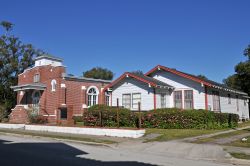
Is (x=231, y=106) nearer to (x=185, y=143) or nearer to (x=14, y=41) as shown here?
(x=185, y=143)

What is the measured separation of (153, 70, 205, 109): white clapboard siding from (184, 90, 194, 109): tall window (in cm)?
29

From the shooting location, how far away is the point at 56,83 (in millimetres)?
34500

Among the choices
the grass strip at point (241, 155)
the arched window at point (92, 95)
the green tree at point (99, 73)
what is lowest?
the grass strip at point (241, 155)

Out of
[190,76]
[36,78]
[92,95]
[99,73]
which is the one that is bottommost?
[92,95]

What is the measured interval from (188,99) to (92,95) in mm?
14643

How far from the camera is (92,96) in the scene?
36.8 m

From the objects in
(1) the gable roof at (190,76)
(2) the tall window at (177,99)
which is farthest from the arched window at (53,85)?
(2) the tall window at (177,99)

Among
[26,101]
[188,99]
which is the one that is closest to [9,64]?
[26,101]

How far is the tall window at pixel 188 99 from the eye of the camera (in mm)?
25372

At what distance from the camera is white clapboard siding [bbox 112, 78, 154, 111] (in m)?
25.8

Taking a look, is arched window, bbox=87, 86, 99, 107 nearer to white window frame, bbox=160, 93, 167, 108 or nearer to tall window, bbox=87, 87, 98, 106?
tall window, bbox=87, 87, 98, 106

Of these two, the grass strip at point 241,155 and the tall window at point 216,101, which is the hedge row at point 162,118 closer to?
the tall window at point 216,101

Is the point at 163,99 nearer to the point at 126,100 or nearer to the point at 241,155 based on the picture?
the point at 126,100

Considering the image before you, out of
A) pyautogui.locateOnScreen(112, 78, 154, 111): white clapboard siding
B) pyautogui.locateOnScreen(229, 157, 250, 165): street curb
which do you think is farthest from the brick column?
pyautogui.locateOnScreen(229, 157, 250, 165): street curb
